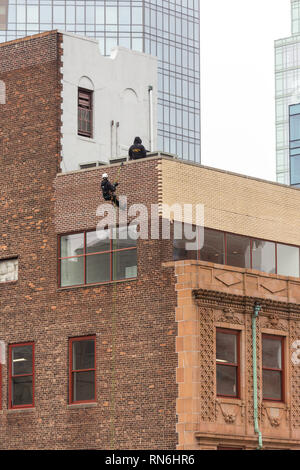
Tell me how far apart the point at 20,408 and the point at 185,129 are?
13242 cm

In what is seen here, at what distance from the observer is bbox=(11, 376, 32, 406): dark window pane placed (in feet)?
162

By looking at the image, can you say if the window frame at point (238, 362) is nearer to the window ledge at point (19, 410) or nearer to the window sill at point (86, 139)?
the window ledge at point (19, 410)

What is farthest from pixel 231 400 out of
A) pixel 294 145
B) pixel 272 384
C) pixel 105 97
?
pixel 294 145

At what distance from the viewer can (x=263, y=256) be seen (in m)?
50.6

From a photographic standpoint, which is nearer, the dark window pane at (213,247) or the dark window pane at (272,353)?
the dark window pane at (272,353)

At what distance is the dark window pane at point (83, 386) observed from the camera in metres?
47.6

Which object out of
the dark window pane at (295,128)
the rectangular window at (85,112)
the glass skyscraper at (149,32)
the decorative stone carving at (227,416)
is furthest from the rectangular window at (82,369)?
the glass skyscraper at (149,32)

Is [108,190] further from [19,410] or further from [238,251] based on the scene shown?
[19,410]

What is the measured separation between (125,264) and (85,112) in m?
8.13

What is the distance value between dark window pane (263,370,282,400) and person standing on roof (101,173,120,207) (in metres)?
8.86

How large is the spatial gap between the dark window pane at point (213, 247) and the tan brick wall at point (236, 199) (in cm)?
30

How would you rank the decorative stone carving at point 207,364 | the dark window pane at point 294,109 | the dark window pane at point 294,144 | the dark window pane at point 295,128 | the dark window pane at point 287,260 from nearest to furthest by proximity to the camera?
the decorative stone carving at point 207,364 → the dark window pane at point 287,260 → the dark window pane at point 295,128 → the dark window pane at point 294,144 → the dark window pane at point 294,109

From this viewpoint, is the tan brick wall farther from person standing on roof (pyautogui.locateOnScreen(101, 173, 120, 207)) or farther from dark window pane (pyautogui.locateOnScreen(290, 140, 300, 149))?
dark window pane (pyautogui.locateOnScreen(290, 140, 300, 149))
